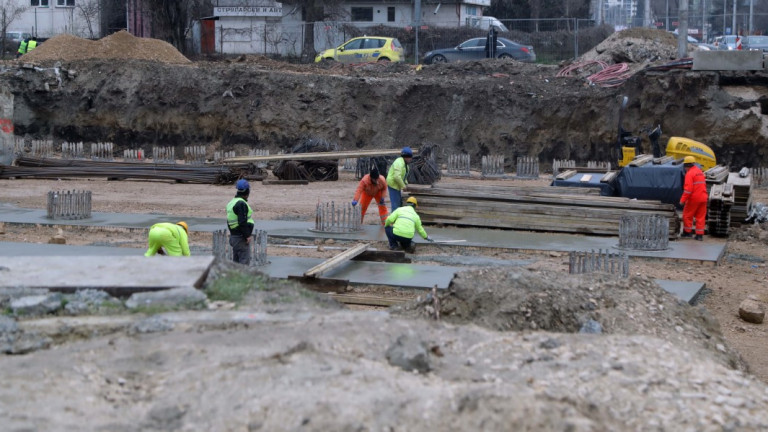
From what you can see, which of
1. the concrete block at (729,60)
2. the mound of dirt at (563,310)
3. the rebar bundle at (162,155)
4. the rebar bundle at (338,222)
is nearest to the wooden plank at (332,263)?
the rebar bundle at (338,222)

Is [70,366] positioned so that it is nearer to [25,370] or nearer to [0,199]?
[25,370]

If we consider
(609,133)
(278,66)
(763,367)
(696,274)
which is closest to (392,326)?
(763,367)

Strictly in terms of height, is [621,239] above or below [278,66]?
below

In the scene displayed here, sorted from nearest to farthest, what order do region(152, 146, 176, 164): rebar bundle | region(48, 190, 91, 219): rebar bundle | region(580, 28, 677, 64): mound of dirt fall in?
region(48, 190, 91, 219): rebar bundle → region(152, 146, 176, 164): rebar bundle → region(580, 28, 677, 64): mound of dirt

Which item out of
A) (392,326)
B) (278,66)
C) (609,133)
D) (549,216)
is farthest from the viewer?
(278,66)

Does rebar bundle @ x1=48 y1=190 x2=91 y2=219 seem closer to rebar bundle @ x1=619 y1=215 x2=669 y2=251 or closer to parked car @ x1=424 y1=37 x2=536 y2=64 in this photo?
rebar bundle @ x1=619 y1=215 x2=669 y2=251

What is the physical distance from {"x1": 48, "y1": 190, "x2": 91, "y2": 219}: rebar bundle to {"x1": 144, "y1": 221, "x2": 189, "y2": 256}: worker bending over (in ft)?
25.3

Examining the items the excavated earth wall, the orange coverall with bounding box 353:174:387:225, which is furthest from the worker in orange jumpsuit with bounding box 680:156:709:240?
the excavated earth wall

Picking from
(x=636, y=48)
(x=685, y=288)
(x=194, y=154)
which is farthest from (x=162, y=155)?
(x=685, y=288)

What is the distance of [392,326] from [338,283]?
4.80 m

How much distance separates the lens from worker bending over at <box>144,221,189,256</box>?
1033 centimetres

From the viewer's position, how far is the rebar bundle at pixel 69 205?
17359 millimetres

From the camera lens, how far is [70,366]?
596cm

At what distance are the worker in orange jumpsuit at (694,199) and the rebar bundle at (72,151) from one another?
2159 centimetres
